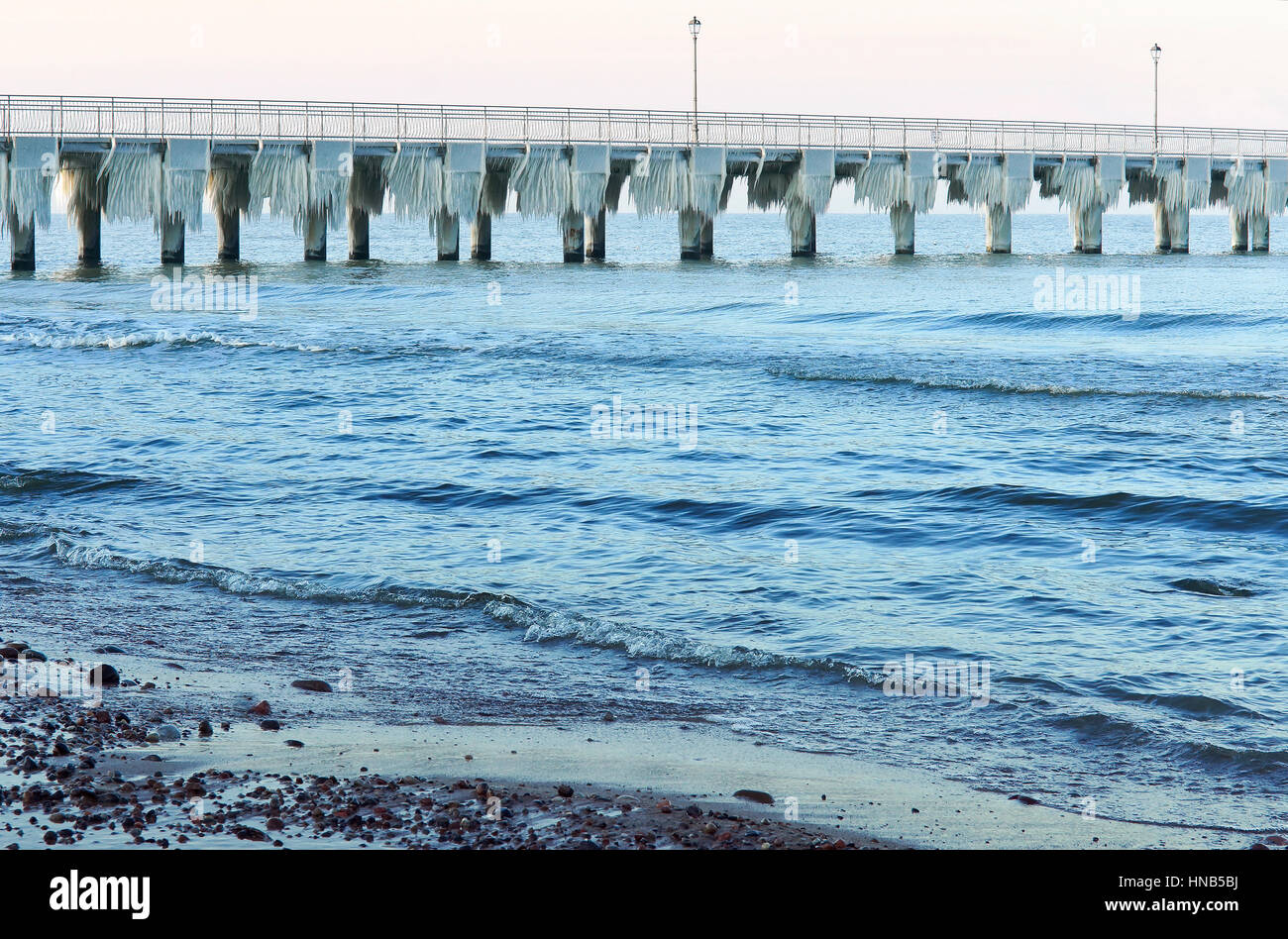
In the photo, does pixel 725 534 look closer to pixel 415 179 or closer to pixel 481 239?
pixel 415 179

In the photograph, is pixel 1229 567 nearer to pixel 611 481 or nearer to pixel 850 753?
pixel 850 753

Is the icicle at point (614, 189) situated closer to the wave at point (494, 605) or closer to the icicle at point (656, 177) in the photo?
the icicle at point (656, 177)

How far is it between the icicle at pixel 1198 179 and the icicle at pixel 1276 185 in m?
2.66

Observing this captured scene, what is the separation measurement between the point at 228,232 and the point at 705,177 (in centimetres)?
1688

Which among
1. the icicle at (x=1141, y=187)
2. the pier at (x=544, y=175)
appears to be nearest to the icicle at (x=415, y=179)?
the pier at (x=544, y=175)

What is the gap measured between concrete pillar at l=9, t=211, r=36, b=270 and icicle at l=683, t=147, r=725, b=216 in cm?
2128

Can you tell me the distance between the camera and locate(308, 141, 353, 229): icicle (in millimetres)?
41125

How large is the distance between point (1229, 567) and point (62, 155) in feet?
125

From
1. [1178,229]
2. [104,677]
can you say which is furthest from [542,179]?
[104,677]

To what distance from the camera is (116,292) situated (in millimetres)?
37812

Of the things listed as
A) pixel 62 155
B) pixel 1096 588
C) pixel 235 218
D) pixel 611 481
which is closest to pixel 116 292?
pixel 62 155

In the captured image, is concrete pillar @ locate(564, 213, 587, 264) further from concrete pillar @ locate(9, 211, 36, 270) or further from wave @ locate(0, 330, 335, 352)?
wave @ locate(0, 330, 335, 352)

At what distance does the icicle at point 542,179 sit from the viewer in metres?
44.0

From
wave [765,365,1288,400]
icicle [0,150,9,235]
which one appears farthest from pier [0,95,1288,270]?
wave [765,365,1288,400]
